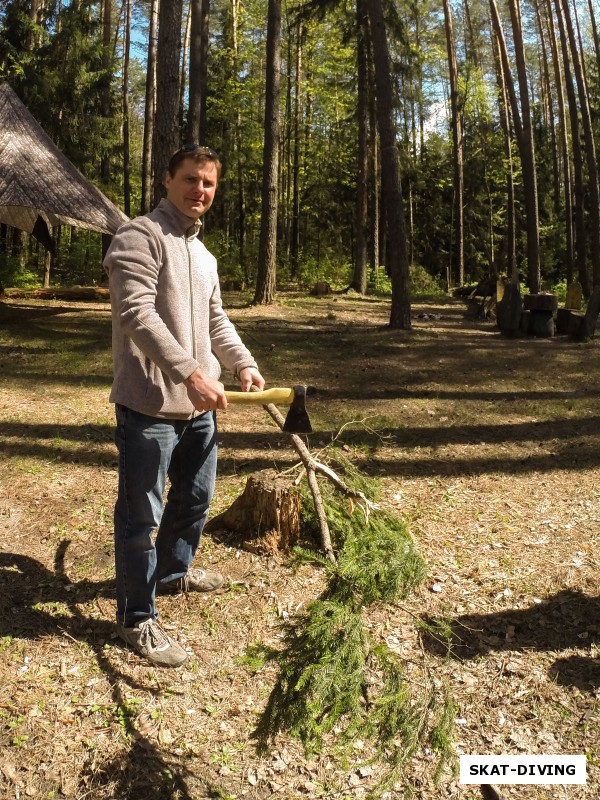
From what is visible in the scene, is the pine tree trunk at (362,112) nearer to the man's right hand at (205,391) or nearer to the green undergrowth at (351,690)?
the green undergrowth at (351,690)

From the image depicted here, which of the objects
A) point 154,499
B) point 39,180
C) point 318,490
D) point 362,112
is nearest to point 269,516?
point 318,490

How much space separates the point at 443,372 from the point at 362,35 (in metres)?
12.7

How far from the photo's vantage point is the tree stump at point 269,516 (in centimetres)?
448

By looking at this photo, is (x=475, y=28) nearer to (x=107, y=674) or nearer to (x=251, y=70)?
(x=251, y=70)

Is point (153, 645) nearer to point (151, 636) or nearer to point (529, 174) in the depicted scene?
point (151, 636)

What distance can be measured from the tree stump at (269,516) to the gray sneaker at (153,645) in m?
1.16

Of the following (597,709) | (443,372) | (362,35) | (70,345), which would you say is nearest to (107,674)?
(597,709)

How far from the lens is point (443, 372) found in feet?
32.0

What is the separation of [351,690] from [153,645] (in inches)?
43.8

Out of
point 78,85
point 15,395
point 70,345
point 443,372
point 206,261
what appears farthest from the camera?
point 78,85

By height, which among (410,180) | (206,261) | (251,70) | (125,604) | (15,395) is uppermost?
(251,70)

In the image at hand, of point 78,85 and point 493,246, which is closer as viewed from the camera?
point 78,85

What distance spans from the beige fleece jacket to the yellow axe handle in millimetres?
182

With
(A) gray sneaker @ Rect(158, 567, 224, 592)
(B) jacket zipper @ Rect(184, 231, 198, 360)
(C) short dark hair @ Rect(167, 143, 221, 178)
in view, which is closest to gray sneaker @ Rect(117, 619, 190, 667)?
(A) gray sneaker @ Rect(158, 567, 224, 592)
